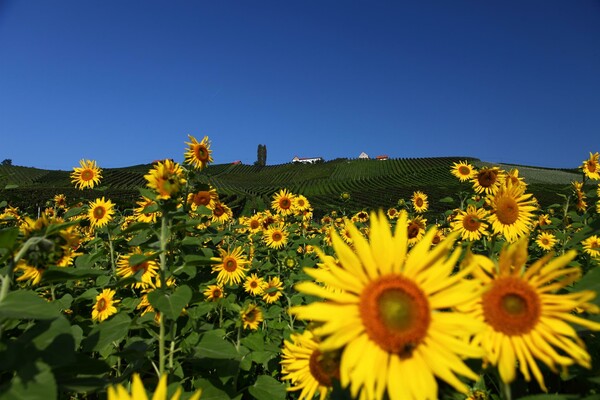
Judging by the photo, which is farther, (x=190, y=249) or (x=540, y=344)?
(x=190, y=249)

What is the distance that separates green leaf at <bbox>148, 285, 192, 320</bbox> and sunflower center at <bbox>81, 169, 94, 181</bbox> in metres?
5.61

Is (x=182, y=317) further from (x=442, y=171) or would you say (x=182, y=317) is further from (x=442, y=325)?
(x=442, y=171)

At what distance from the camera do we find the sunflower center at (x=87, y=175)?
23.4ft

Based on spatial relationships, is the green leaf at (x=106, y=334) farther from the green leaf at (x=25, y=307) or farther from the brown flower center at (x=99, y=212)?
the brown flower center at (x=99, y=212)

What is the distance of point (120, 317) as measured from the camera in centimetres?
254

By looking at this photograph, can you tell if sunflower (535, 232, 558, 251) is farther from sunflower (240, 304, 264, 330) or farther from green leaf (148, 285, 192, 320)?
green leaf (148, 285, 192, 320)

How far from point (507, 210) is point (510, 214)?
66mm

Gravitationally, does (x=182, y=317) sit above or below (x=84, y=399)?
above

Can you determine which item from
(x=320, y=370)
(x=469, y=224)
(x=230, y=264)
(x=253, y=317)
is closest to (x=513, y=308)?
(x=320, y=370)

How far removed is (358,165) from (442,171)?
27651 mm

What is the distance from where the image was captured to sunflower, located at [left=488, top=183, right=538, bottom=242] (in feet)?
11.8

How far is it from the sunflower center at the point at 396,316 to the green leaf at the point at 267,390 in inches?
74.3

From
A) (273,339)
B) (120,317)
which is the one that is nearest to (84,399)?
(120,317)

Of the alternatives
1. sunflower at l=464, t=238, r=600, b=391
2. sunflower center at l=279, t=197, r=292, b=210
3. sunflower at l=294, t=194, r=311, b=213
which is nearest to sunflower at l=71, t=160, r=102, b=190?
sunflower center at l=279, t=197, r=292, b=210
